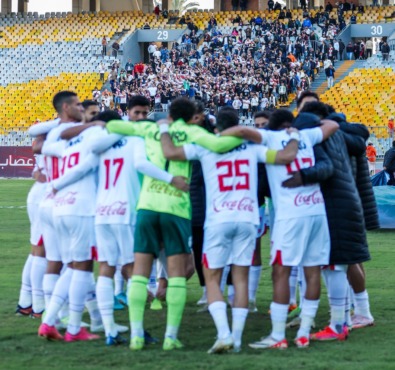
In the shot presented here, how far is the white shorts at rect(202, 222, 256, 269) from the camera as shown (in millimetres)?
9227

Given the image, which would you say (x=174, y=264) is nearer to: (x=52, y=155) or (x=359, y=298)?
(x=52, y=155)

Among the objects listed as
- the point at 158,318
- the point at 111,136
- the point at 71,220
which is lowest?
the point at 158,318

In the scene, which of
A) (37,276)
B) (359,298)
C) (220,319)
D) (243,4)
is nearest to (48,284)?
(37,276)

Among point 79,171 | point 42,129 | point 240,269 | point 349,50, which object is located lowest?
point 240,269

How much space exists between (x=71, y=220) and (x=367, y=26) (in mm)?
44959

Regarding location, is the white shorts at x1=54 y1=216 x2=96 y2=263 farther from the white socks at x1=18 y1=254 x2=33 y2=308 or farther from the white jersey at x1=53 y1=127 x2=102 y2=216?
the white socks at x1=18 y1=254 x2=33 y2=308

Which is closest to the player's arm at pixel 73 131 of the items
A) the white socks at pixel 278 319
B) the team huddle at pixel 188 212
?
the team huddle at pixel 188 212

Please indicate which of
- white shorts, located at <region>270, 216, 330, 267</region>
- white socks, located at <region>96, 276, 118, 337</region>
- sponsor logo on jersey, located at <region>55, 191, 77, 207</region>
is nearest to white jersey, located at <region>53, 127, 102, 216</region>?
sponsor logo on jersey, located at <region>55, 191, 77, 207</region>

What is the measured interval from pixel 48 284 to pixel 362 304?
3.06 m

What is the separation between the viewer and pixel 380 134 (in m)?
39.0

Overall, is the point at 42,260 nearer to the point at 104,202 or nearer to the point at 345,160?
the point at 104,202

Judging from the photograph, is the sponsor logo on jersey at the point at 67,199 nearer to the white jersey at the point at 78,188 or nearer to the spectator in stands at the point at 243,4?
the white jersey at the point at 78,188

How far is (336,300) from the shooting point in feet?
32.3

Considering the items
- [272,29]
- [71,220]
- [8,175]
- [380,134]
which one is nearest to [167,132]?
[71,220]
